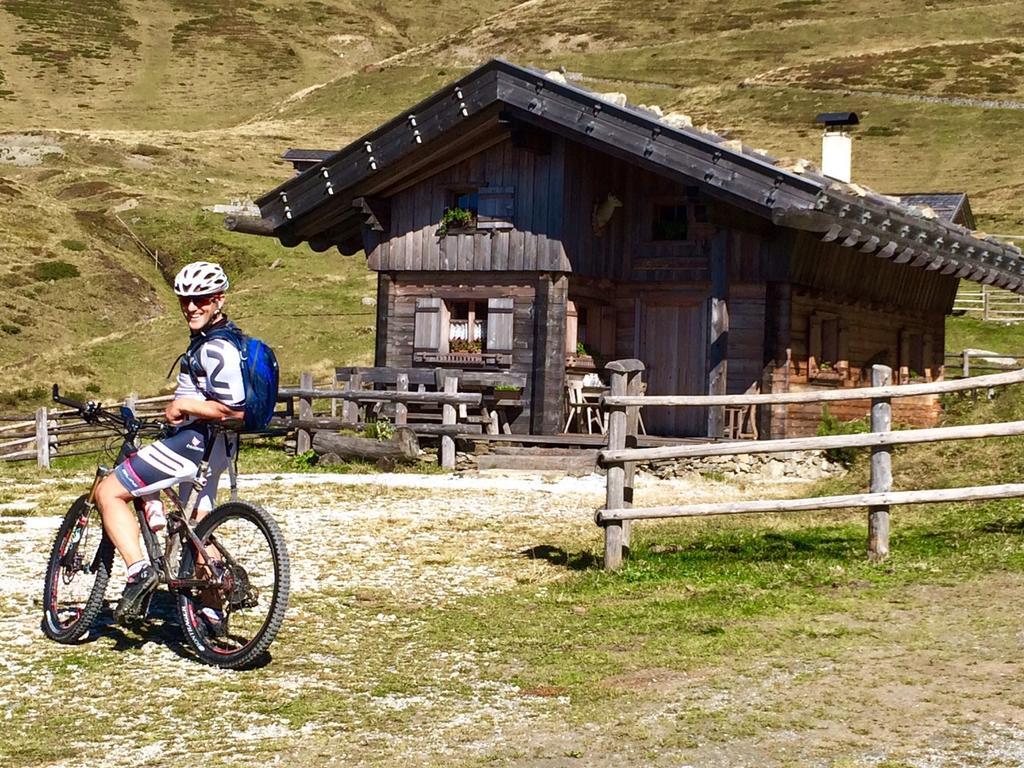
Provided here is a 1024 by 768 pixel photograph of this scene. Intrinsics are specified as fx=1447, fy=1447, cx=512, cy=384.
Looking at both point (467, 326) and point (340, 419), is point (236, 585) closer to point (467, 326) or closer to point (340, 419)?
point (340, 419)

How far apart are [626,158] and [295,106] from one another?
105m

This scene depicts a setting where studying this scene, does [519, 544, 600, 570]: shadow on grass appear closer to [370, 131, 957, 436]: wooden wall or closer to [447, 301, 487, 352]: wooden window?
[370, 131, 957, 436]: wooden wall

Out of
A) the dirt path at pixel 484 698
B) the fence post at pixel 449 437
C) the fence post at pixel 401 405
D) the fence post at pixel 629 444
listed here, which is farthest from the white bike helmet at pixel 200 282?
the fence post at pixel 401 405

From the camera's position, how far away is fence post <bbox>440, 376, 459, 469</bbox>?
22077 mm

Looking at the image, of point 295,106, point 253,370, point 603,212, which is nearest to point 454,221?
point 603,212

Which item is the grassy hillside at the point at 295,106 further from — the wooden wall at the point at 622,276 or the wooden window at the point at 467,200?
the wooden window at the point at 467,200

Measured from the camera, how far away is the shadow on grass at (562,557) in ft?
39.0

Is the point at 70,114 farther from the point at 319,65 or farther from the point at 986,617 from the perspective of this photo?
the point at 986,617

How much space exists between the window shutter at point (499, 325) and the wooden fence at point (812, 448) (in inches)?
504

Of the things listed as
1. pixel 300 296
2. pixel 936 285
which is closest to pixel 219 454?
pixel 936 285

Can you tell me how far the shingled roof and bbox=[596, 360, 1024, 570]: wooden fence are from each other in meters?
9.91

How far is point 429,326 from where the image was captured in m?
25.6

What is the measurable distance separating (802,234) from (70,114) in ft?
363

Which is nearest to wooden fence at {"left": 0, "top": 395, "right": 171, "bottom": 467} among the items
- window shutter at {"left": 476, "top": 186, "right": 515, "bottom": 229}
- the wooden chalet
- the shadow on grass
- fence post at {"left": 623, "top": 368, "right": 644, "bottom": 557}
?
the wooden chalet
